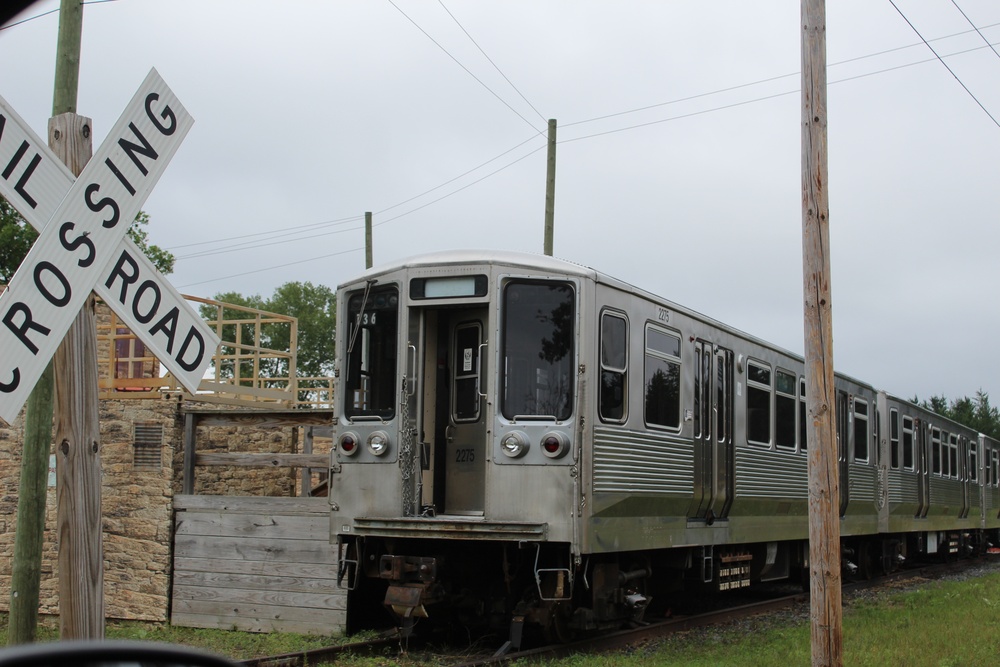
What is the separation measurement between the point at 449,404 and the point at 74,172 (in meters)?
5.44

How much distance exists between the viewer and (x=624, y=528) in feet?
33.3

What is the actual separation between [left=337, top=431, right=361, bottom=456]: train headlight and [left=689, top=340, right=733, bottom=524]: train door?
3.81 meters

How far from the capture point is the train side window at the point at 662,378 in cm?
1077

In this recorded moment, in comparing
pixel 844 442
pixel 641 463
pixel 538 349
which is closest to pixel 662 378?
pixel 641 463

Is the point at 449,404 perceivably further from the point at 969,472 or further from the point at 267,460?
the point at 969,472

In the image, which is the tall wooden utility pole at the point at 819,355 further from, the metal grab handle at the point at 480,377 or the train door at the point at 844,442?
the train door at the point at 844,442

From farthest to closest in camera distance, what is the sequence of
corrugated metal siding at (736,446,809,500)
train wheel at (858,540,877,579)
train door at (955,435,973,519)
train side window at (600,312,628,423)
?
train door at (955,435,973,519)
train wheel at (858,540,877,579)
corrugated metal siding at (736,446,809,500)
train side window at (600,312,628,423)

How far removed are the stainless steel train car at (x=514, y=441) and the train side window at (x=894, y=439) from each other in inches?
351

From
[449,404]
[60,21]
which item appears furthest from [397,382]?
[60,21]

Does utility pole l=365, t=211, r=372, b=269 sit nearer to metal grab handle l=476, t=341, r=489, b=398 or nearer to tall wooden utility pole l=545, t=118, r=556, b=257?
tall wooden utility pole l=545, t=118, r=556, b=257

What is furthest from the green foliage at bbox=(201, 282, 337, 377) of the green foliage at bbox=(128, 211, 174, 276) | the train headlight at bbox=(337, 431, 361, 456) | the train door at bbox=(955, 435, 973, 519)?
the train headlight at bbox=(337, 431, 361, 456)

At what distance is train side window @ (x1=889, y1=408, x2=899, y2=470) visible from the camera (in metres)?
19.8

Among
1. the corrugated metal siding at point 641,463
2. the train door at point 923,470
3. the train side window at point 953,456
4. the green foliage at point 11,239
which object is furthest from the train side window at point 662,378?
the green foliage at point 11,239

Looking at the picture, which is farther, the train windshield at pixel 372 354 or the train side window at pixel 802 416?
the train side window at pixel 802 416
